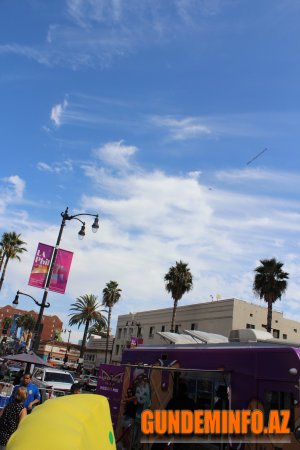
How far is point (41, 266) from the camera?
18047 mm

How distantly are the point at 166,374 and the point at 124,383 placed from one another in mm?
2103

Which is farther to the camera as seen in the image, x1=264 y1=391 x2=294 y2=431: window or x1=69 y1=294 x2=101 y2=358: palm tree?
x1=69 y1=294 x2=101 y2=358: palm tree

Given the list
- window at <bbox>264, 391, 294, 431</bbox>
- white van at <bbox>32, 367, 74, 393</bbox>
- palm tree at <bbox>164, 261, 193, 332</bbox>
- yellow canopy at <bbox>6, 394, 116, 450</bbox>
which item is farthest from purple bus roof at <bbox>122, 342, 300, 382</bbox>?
palm tree at <bbox>164, 261, 193, 332</bbox>

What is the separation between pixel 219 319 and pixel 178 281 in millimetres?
7588

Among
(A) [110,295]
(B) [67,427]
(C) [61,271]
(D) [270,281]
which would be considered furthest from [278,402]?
Result: (A) [110,295]

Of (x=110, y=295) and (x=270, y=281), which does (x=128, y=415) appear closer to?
(x=270, y=281)

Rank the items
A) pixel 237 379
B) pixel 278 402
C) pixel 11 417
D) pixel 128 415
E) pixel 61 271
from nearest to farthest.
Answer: pixel 11 417, pixel 278 402, pixel 237 379, pixel 128 415, pixel 61 271

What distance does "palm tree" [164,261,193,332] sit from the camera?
44562mm

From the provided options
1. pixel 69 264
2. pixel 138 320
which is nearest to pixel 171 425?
pixel 69 264

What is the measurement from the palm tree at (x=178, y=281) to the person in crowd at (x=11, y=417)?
37.2 m

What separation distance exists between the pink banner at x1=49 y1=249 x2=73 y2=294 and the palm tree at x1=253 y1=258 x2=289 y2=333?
22.6m

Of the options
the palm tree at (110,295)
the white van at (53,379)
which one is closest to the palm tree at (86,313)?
the palm tree at (110,295)

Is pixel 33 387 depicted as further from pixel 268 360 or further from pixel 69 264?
pixel 69 264

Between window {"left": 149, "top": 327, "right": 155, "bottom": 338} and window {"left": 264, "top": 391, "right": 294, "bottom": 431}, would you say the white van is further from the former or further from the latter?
window {"left": 149, "top": 327, "right": 155, "bottom": 338}
